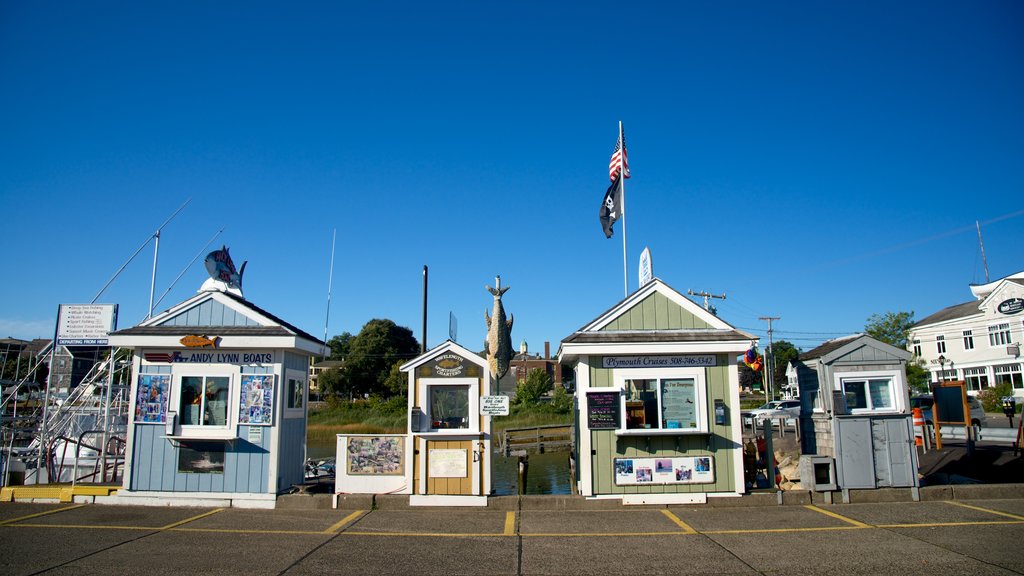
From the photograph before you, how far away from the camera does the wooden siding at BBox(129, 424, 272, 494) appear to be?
42.5ft

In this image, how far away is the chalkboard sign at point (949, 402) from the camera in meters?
20.5

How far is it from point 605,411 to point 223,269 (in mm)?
10113

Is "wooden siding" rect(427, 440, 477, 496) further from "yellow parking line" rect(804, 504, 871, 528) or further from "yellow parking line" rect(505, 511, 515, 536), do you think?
"yellow parking line" rect(804, 504, 871, 528)

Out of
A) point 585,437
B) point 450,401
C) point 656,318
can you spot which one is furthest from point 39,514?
point 656,318

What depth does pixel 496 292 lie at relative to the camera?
85.1ft

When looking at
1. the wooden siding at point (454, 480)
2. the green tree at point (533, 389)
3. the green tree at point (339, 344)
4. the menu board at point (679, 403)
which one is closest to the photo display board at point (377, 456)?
the wooden siding at point (454, 480)

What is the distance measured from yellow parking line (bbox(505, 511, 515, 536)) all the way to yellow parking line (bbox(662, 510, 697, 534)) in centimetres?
300

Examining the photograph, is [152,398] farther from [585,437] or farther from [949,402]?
[949,402]

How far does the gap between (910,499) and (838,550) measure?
4780 mm

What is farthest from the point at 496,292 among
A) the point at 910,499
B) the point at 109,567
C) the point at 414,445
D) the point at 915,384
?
the point at 915,384

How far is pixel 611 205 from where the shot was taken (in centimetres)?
1820

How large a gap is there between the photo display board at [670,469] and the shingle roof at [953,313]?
1761 inches

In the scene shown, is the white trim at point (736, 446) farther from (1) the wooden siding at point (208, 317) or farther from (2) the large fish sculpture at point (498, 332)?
(2) the large fish sculpture at point (498, 332)

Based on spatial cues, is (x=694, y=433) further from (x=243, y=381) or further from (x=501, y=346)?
(x=501, y=346)
